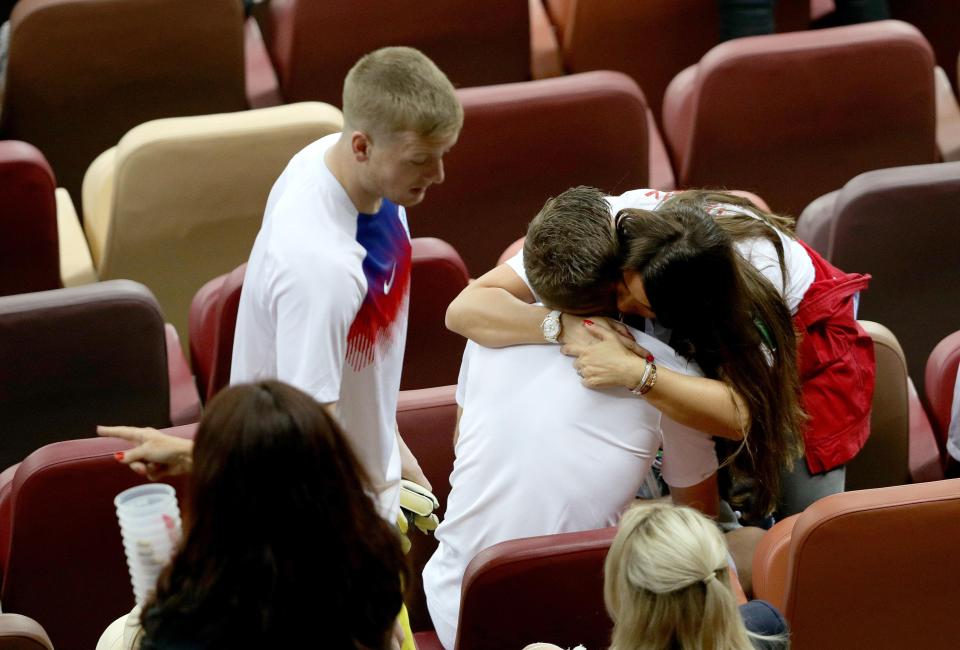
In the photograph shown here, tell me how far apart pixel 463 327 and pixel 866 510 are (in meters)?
0.62

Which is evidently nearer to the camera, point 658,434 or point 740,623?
point 740,623

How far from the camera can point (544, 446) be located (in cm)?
170

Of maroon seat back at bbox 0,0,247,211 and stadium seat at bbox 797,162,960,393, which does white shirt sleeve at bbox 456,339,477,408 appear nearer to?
stadium seat at bbox 797,162,960,393

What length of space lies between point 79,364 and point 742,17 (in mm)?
1855

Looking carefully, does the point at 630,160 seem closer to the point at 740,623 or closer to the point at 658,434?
the point at 658,434

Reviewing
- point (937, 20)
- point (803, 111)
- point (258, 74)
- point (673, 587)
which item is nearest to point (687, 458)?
point (673, 587)

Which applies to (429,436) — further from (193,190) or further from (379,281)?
(193,190)

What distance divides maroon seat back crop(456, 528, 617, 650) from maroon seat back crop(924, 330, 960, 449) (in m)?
0.85

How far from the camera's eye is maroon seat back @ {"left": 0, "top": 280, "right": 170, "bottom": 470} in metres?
2.03

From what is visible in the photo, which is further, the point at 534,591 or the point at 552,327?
the point at 552,327

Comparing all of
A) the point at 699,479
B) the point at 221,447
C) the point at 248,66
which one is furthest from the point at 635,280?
the point at 248,66

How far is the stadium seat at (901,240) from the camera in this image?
7.39ft

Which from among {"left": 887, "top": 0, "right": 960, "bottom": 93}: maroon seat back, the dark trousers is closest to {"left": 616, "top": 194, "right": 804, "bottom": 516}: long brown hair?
the dark trousers

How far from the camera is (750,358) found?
5.79 ft
